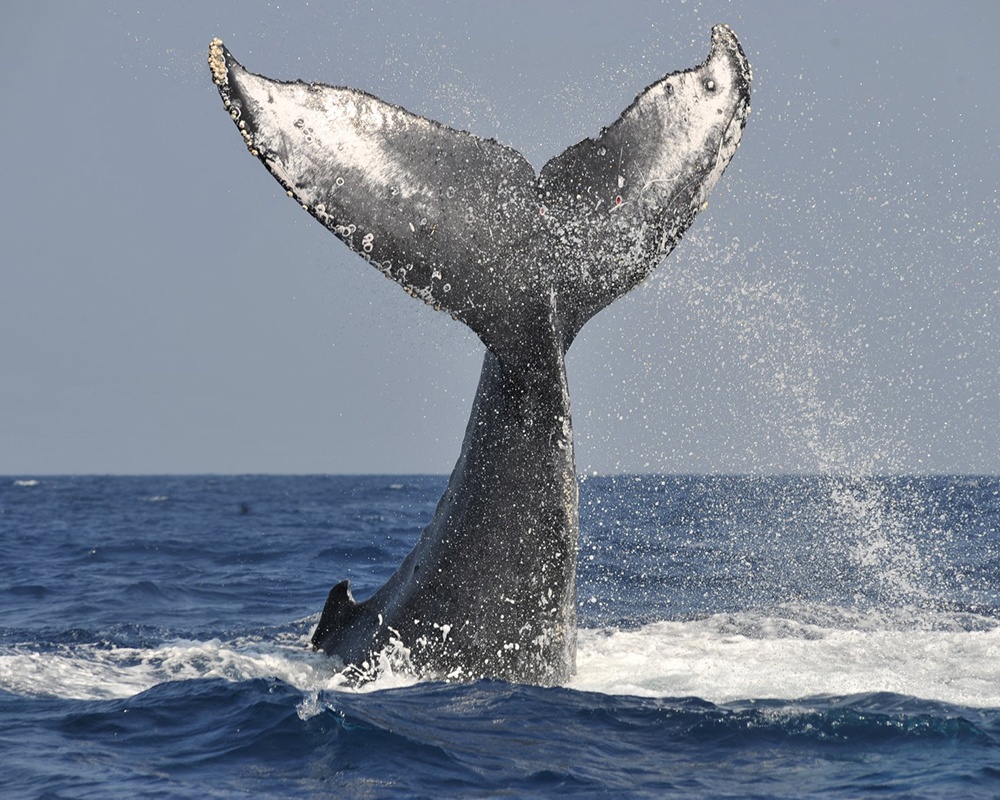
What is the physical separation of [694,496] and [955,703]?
31147 millimetres

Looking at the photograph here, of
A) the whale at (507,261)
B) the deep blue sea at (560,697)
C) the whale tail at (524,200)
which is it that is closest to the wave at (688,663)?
the deep blue sea at (560,697)

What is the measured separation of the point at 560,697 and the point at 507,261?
2.61 meters

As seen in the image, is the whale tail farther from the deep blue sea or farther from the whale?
the deep blue sea

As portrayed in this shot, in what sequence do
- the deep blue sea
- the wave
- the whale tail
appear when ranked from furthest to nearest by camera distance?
the wave → the whale tail → the deep blue sea

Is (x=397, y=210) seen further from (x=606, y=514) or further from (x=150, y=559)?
(x=606, y=514)

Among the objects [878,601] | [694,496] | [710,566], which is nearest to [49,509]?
[694,496]

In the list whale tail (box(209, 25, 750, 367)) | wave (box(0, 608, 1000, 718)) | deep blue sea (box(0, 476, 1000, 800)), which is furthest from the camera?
wave (box(0, 608, 1000, 718))

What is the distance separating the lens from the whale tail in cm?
642

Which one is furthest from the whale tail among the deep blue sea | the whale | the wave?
the wave

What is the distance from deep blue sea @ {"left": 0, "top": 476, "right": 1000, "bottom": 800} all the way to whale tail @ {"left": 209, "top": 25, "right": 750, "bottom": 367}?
7.22 ft

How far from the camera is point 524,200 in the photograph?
23.2ft

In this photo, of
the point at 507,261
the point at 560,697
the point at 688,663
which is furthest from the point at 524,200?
the point at 688,663

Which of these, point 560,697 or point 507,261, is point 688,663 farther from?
point 507,261

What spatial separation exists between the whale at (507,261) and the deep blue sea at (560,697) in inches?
16.0
